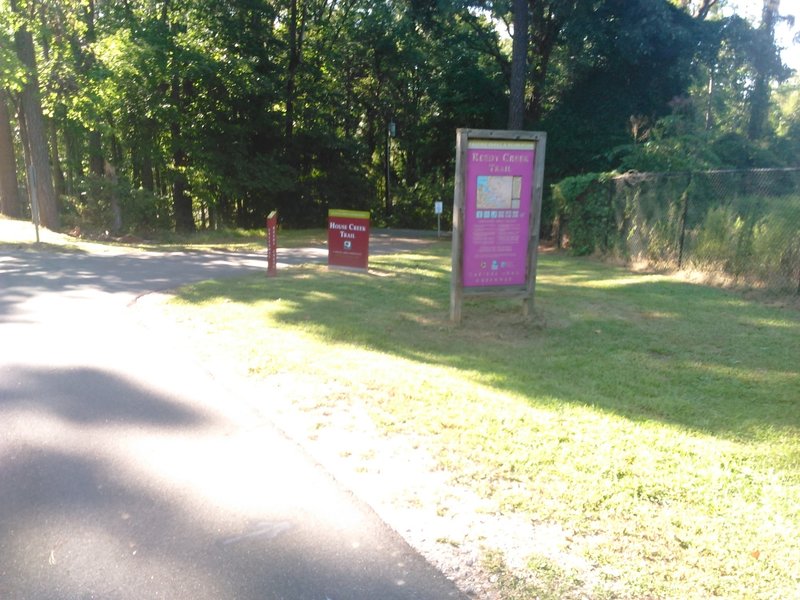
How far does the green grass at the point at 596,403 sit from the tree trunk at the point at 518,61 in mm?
14350

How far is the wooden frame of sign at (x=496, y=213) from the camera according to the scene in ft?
27.8

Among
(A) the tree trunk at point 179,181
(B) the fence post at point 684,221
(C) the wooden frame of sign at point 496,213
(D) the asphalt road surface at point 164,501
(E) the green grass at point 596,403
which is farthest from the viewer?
(A) the tree trunk at point 179,181

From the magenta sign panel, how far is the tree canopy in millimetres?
13062

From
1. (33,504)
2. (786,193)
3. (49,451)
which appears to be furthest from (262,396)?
(786,193)

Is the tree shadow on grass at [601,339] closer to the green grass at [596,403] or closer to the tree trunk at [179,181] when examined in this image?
the green grass at [596,403]

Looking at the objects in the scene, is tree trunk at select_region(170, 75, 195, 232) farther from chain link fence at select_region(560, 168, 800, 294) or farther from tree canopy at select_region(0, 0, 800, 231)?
chain link fence at select_region(560, 168, 800, 294)

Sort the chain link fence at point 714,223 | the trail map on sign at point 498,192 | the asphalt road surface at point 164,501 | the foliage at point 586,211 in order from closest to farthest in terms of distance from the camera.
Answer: the asphalt road surface at point 164,501 < the trail map on sign at point 498,192 < the chain link fence at point 714,223 < the foliage at point 586,211

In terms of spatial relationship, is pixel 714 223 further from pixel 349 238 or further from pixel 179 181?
pixel 179 181

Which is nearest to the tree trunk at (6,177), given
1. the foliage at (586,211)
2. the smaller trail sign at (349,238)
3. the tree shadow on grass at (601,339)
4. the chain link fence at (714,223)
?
the smaller trail sign at (349,238)

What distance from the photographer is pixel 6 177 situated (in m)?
29.2

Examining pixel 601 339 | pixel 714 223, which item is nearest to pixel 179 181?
pixel 714 223

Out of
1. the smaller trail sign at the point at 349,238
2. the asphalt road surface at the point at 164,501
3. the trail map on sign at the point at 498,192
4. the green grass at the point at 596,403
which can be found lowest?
the asphalt road surface at the point at 164,501

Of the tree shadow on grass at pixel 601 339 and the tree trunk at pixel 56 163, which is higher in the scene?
the tree trunk at pixel 56 163

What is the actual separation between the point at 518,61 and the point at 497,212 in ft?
55.1
